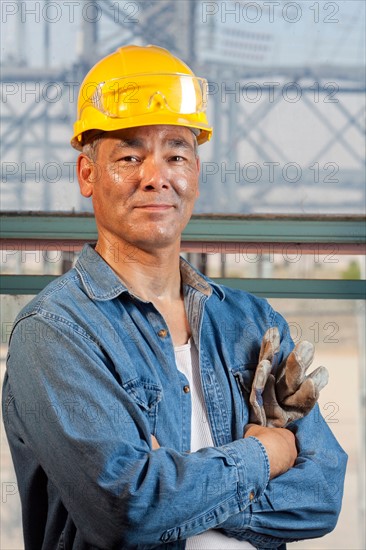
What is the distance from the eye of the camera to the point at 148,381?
5.71 feet

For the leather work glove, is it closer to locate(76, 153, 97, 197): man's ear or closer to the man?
the man

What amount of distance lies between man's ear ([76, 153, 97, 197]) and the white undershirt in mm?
406

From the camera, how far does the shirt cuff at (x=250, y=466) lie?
166 centimetres

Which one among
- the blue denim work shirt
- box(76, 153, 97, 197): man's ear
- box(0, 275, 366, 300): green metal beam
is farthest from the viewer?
box(0, 275, 366, 300): green metal beam

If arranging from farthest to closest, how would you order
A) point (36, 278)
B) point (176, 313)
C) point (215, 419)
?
1. point (36, 278)
2. point (176, 313)
3. point (215, 419)

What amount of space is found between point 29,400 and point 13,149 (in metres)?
1.33

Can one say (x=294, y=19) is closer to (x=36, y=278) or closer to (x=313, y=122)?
(x=313, y=122)

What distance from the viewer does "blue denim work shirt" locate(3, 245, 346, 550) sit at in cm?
159

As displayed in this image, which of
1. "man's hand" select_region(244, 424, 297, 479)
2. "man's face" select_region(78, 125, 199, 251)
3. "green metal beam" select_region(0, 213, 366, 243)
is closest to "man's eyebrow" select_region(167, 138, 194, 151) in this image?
"man's face" select_region(78, 125, 199, 251)

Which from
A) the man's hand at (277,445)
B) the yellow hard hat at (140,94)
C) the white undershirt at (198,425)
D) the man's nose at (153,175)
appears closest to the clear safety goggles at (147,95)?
the yellow hard hat at (140,94)

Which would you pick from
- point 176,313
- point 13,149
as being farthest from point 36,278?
point 176,313

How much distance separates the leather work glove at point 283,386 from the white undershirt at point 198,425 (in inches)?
4.8

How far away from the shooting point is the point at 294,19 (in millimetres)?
2793

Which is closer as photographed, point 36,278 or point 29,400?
point 29,400
